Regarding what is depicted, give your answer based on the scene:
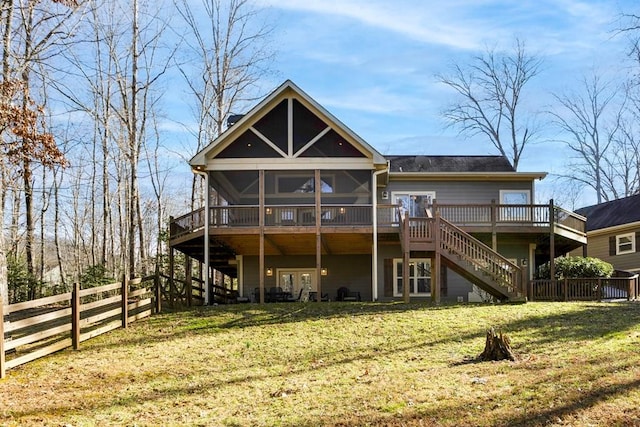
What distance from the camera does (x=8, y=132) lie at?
534 inches

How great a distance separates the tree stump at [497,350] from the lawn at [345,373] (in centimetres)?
26

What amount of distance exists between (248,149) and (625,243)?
21.0 m

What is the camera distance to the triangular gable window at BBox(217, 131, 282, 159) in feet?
66.3

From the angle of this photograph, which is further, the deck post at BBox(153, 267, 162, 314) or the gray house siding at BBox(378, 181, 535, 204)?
the gray house siding at BBox(378, 181, 535, 204)

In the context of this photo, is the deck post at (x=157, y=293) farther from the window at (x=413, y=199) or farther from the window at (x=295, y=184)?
the window at (x=413, y=199)

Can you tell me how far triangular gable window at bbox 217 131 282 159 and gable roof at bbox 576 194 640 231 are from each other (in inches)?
772

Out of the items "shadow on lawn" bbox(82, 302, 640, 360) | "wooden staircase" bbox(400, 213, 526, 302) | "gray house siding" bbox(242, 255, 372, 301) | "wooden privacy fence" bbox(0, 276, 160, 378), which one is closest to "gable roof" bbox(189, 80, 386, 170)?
"wooden staircase" bbox(400, 213, 526, 302)

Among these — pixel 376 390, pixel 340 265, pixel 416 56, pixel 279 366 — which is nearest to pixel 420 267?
pixel 340 265

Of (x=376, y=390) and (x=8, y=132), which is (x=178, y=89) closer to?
(x=8, y=132)

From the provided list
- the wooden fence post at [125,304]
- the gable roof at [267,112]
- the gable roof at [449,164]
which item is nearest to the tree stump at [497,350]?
the wooden fence post at [125,304]

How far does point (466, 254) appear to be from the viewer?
18141 millimetres

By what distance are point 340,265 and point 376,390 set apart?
14.8 meters

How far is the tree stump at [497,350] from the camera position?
35.7 ft

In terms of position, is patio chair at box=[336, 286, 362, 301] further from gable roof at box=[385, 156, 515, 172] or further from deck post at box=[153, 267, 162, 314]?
deck post at box=[153, 267, 162, 314]
